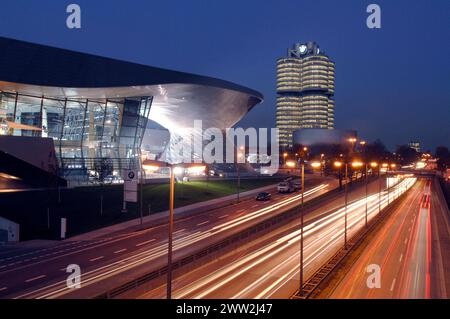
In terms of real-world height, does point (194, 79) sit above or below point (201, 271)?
above

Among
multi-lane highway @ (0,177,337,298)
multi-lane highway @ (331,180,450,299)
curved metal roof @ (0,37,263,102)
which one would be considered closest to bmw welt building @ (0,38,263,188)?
curved metal roof @ (0,37,263,102)

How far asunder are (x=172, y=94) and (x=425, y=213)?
39.1m

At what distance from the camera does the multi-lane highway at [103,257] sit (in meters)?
16.6

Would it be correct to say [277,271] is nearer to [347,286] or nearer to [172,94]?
[347,286]

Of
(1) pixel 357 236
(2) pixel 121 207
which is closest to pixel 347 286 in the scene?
(1) pixel 357 236

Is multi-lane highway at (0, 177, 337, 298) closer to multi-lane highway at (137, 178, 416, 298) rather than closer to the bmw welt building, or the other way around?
multi-lane highway at (137, 178, 416, 298)

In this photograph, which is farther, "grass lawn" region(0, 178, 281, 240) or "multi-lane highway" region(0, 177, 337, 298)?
"grass lawn" region(0, 178, 281, 240)

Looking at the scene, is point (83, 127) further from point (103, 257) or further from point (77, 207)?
point (103, 257)

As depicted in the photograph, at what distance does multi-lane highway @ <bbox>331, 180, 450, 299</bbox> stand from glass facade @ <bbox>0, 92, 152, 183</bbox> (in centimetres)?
3333

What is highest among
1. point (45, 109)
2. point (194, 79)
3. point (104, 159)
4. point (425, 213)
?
point (194, 79)

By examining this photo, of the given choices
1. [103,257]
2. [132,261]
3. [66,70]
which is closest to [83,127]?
[66,70]

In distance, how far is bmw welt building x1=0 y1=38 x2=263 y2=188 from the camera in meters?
43.9

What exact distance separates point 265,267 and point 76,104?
47.5 meters

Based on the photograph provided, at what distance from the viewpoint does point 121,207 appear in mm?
39656
